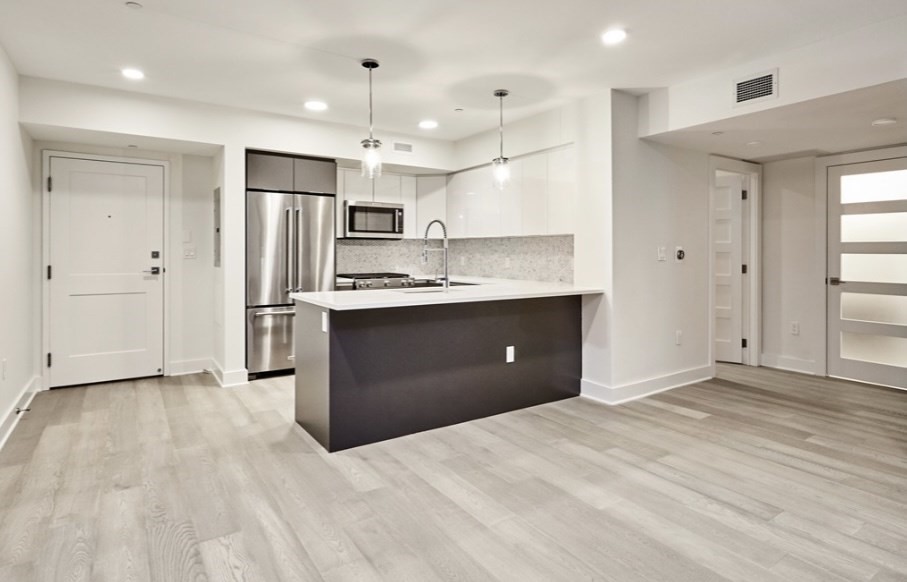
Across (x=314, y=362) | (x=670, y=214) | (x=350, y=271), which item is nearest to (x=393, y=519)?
(x=314, y=362)

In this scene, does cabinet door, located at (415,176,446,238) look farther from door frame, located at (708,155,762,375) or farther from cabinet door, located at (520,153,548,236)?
door frame, located at (708,155,762,375)

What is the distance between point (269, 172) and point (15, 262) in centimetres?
205

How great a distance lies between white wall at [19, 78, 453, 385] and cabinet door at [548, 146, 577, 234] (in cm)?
178

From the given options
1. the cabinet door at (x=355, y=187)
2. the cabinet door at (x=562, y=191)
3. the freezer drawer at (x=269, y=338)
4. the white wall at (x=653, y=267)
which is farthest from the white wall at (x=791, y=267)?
the freezer drawer at (x=269, y=338)

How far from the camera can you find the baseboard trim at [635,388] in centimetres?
417

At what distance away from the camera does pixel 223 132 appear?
15.0ft

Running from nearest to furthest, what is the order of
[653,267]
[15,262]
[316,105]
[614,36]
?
[614,36], [15,262], [653,267], [316,105]

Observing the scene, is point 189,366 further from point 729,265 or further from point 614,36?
point 729,265

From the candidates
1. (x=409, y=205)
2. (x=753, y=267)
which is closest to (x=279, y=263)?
(x=409, y=205)

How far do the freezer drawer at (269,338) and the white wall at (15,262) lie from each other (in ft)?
5.41

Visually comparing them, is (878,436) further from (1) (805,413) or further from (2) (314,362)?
(2) (314,362)

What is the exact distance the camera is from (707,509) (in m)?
2.43

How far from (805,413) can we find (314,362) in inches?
143

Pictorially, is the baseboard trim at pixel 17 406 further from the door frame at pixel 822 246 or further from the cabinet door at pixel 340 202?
the door frame at pixel 822 246
